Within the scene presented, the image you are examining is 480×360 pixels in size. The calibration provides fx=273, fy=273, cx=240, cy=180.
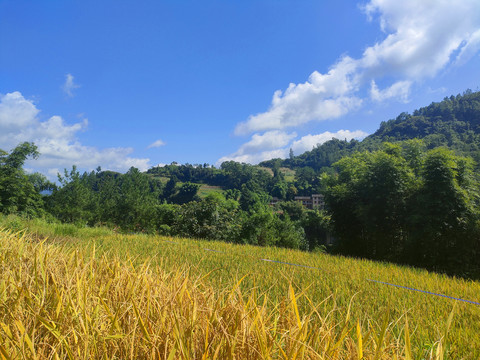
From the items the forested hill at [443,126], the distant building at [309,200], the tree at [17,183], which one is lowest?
the distant building at [309,200]

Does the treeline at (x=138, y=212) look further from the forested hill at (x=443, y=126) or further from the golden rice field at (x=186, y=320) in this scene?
the forested hill at (x=443, y=126)

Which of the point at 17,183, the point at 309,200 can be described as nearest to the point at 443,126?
the point at 309,200

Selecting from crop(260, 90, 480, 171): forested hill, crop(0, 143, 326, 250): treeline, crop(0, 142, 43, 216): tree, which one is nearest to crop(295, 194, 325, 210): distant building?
crop(260, 90, 480, 171): forested hill

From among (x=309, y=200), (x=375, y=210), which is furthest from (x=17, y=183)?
(x=309, y=200)

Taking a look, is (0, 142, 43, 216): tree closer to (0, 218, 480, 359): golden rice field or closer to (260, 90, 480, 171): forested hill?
(0, 218, 480, 359): golden rice field

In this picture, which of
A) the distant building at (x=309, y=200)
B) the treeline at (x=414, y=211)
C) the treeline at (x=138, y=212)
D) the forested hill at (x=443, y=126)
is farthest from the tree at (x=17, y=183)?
the distant building at (x=309, y=200)

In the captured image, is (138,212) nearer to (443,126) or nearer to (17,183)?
(17,183)

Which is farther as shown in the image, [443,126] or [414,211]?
[443,126]

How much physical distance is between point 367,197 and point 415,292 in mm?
7599

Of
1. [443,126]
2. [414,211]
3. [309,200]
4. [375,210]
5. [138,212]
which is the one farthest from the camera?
[309,200]

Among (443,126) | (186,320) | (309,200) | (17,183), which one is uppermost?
(443,126)

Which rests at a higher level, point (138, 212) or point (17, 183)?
point (17, 183)

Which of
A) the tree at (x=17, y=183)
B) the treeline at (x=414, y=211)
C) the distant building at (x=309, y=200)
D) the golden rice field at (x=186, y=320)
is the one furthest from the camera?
the distant building at (x=309, y=200)

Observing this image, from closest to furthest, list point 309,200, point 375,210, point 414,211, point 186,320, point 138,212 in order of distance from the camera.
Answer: point 186,320 < point 414,211 < point 375,210 < point 138,212 < point 309,200
